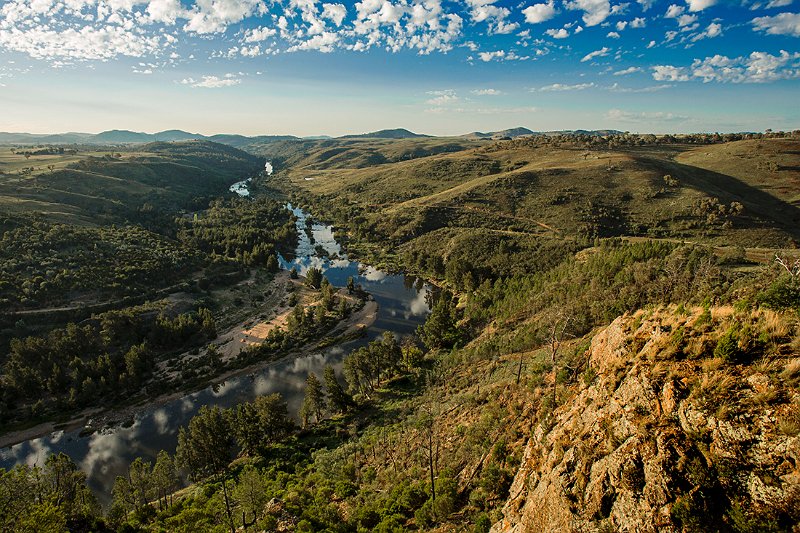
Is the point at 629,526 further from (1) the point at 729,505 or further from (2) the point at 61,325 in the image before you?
(2) the point at 61,325

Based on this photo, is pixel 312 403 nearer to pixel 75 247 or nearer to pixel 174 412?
pixel 174 412

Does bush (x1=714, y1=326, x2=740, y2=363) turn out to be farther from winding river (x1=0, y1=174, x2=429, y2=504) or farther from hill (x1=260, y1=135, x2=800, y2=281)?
hill (x1=260, y1=135, x2=800, y2=281)

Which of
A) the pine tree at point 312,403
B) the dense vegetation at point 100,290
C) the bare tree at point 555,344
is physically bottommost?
the pine tree at point 312,403

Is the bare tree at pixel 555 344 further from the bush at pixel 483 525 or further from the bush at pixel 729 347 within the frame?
the bush at pixel 729 347

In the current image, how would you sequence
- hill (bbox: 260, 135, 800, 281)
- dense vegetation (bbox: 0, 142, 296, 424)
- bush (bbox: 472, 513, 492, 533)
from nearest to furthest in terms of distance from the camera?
1. bush (bbox: 472, 513, 492, 533)
2. dense vegetation (bbox: 0, 142, 296, 424)
3. hill (bbox: 260, 135, 800, 281)

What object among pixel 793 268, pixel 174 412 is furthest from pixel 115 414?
pixel 793 268

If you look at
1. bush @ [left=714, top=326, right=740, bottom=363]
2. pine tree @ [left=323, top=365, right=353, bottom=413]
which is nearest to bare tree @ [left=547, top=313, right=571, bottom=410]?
bush @ [left=714, top=326, right=740, bottom=363]

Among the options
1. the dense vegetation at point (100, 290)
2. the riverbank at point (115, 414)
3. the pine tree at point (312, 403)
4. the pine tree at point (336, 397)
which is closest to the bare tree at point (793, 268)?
the pine tree at point (336, 397)
